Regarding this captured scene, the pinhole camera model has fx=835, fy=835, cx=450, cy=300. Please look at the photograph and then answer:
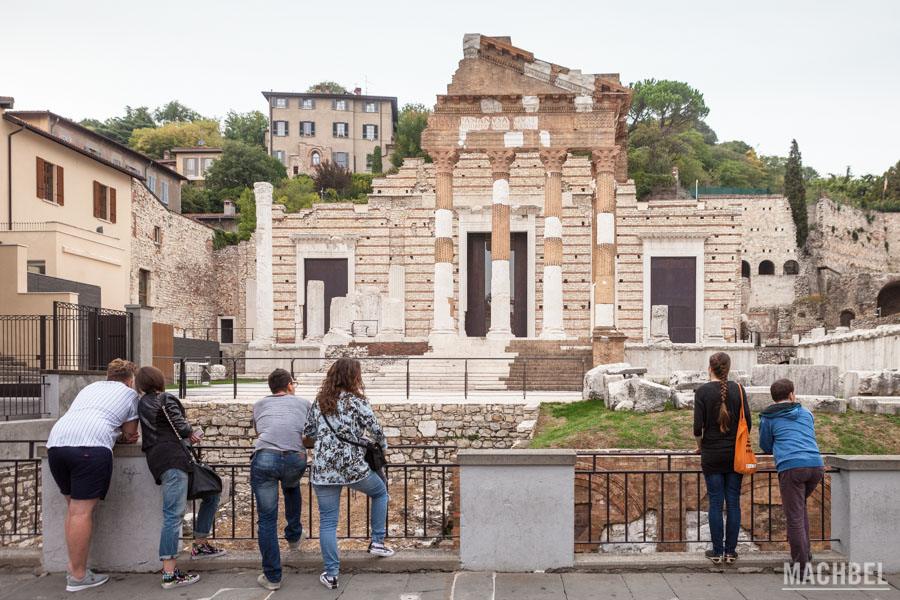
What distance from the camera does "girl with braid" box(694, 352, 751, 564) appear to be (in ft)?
24.5

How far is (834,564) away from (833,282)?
59.7 metres

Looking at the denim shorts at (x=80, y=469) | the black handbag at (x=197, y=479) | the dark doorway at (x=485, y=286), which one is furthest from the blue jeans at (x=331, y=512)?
the dark doorway at (x=485, y=286)

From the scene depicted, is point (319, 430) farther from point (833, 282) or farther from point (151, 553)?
point (833, 282)

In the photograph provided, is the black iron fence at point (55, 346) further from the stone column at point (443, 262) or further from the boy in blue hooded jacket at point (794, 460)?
the boy in blue hooded jacket at point (794, 460)

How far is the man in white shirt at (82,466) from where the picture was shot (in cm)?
695

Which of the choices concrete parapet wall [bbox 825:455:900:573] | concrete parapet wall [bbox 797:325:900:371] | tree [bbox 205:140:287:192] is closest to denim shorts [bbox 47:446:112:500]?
concrete parapet wall [bbox 825:455:900:573]

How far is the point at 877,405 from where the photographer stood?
14.8 metres

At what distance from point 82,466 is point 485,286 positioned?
2744 cm

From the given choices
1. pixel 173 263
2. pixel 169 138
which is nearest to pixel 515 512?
pixel 173 263

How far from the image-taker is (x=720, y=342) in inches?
1092

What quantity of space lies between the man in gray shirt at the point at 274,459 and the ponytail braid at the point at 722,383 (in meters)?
3.71

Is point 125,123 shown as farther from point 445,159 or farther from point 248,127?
point 445,159

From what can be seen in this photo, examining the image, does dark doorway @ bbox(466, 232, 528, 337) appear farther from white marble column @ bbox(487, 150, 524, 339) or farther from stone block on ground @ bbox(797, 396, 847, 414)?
stone block on ground @ bbox(797, 396, 847, 414)

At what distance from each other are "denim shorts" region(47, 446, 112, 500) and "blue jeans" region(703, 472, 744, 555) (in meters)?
5.27
